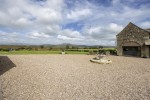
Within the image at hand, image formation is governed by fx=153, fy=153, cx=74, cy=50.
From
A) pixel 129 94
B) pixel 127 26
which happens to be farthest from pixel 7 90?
pixel 127 26

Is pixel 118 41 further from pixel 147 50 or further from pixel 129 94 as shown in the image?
pixel 129 94

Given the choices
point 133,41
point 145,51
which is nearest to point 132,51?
point 133,41

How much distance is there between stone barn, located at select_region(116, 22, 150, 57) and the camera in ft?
100

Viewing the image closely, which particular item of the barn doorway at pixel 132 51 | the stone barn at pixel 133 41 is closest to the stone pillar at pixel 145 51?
the stone barn at pixel 133 41

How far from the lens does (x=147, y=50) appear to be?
30359 millimetres

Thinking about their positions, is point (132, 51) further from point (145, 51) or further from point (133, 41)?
point (145, 51)

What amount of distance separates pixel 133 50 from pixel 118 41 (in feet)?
13.4

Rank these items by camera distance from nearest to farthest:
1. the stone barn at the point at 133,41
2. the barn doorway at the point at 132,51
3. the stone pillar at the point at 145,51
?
the stone pillar at the point at 145,51 < the stone barn at the point at 133,41 < the barn doorway at the point at 132,51

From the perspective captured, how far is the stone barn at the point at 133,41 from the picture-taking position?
100 ft

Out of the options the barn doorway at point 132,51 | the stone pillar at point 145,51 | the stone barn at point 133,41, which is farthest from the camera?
the barn doorway at point 132,51

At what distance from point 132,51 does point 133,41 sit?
2.47 metres

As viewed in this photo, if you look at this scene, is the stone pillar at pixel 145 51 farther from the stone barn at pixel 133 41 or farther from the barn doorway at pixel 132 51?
the barn doorway at pixel 132 51

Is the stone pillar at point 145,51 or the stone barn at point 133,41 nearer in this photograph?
the stone pillar at point 145,51

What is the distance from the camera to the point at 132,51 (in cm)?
3397
